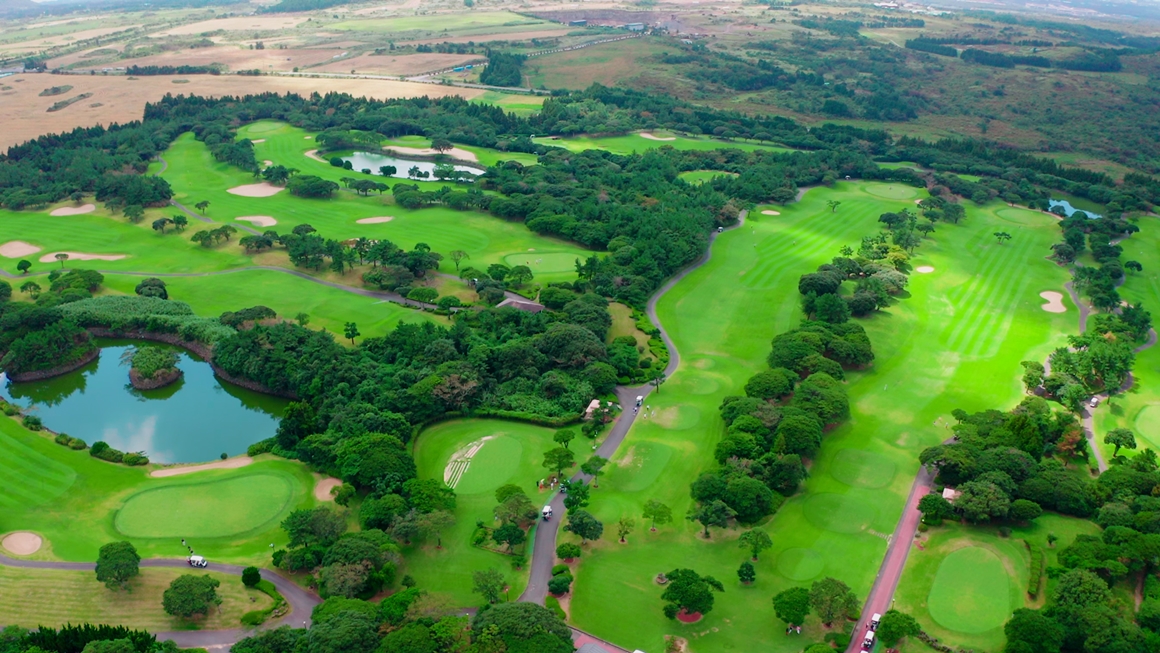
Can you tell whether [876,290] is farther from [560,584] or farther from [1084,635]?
[560,584]

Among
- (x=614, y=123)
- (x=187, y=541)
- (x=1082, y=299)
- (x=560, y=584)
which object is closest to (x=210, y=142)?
(x=614, y=123)

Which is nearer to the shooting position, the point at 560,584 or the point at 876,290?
the point at 560,584

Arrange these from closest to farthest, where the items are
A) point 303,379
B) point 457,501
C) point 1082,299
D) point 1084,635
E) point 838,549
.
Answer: point 1084,635 < point 838,549 < point 457,501 < point 303,379 < point 1082,299

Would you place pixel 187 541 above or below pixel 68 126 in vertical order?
below

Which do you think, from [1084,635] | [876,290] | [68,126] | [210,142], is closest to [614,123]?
[210,142]

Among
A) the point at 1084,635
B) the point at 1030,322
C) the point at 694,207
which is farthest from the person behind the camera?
the point at 694,207
